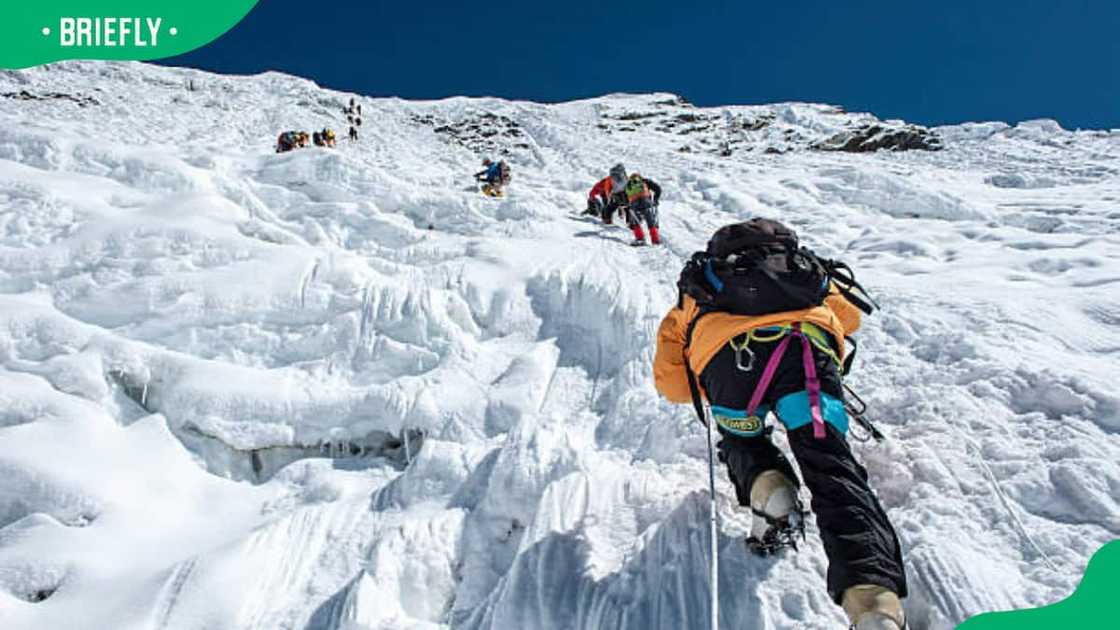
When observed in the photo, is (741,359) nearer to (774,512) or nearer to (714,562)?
(774,512)

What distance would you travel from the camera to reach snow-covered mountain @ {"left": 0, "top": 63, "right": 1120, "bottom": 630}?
2.62 m

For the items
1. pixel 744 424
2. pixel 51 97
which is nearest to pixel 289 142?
pixel 51 97

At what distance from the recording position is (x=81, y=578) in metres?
3.07

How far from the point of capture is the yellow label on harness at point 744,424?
7.89 ft

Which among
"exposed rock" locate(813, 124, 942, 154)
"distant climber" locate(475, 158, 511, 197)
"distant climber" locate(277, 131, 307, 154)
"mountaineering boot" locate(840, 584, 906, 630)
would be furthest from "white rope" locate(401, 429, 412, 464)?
"exposed rock" locate(813, 124, 942, 154)

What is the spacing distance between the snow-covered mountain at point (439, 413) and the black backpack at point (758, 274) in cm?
96

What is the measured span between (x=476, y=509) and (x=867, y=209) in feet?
35.1

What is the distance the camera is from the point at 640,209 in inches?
337

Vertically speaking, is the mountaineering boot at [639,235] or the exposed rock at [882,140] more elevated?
the exposed rock at [882,140]

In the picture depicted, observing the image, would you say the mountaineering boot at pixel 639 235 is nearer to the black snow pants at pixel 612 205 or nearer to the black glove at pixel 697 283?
the black snow pants at pixel 612 205

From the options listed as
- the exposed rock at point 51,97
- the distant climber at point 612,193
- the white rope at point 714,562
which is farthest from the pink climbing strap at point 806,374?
the exposed rock at point 51,97

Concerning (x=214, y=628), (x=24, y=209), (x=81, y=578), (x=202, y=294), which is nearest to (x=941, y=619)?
(x=214, y=628)

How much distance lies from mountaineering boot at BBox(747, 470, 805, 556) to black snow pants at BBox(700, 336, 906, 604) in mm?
45

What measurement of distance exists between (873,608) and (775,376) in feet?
2.69
